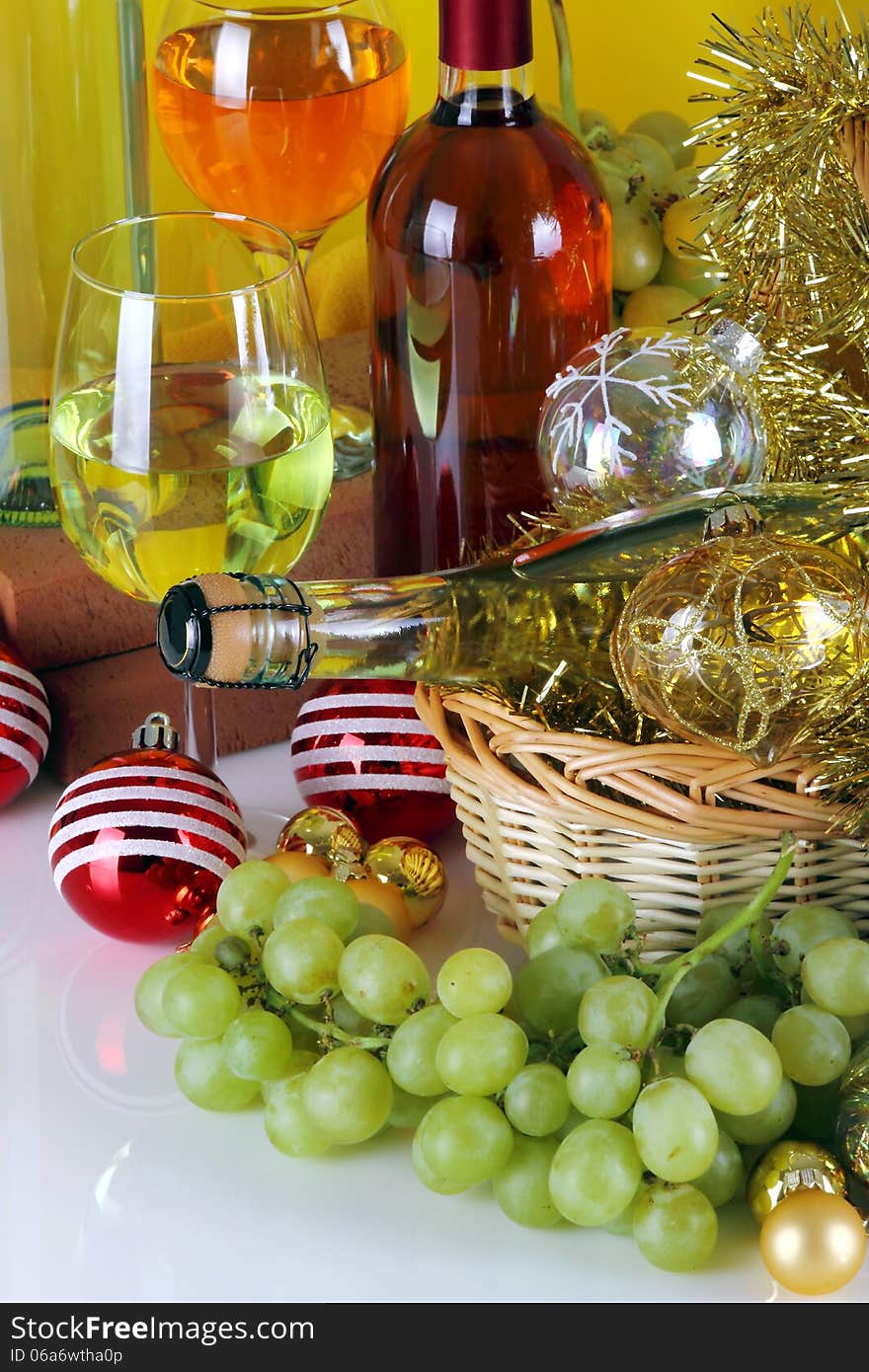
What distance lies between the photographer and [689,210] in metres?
0.88

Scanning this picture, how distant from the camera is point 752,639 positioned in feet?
1.79

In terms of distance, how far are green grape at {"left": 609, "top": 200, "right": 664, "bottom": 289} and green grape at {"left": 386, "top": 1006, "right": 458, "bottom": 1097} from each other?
521mm

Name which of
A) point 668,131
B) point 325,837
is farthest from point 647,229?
point 325,837

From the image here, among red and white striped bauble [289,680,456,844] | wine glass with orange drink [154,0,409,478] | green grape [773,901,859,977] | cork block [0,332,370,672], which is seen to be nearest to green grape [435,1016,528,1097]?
green grape [773,901,859,977]

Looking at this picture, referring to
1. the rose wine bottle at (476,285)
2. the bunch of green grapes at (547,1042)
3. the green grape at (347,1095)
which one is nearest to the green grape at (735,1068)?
the bunch of green grapes at (547,1042)

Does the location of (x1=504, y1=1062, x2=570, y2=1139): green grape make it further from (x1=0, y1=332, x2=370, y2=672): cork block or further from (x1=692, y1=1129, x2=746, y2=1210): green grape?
(x1=0, y1=332, x2=370, y2=672): cork block

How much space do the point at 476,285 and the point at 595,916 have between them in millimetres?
303

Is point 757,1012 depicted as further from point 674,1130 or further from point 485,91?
point 485,91

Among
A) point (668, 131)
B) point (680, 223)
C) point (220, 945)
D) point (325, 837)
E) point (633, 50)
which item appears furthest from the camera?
point (633, 50)

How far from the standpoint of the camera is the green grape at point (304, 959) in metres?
0.54

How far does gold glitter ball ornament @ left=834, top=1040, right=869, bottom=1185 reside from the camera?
50 centimetres
